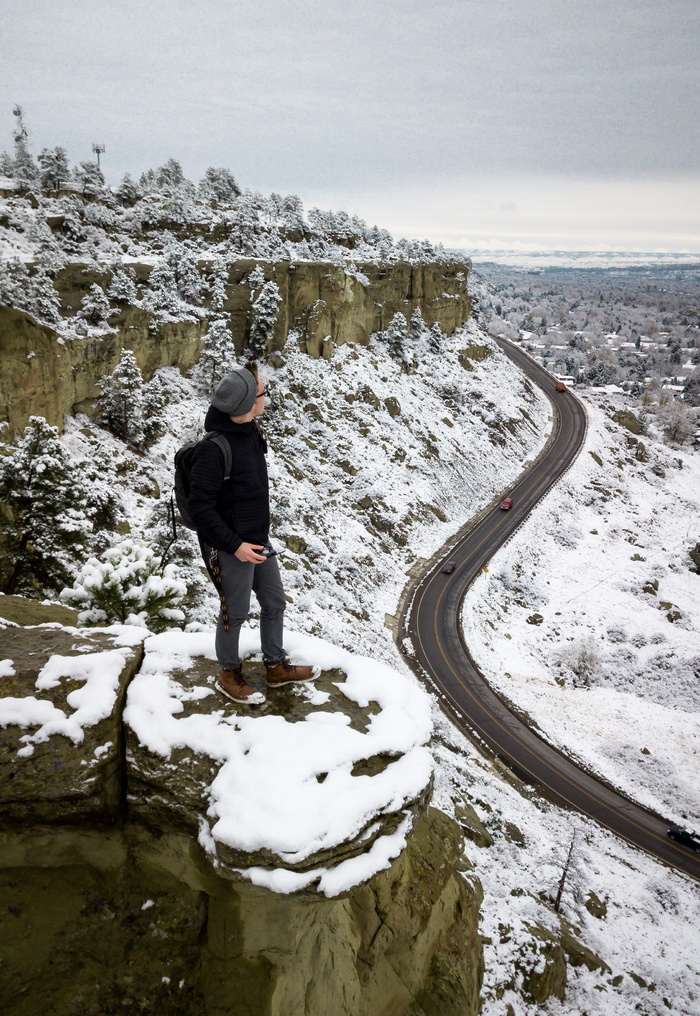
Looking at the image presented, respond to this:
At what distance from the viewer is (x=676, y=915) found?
1841cm

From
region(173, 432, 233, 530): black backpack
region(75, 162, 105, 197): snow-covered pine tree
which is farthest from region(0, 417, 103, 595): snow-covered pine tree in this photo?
region(75, 162, 105, 197): snow-covered pine tree

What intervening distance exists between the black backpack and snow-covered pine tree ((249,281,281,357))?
1519 inches

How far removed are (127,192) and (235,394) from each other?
178 feet

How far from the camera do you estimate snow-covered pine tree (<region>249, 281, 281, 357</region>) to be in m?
40.9

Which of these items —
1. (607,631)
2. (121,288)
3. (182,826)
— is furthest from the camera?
(607,631)

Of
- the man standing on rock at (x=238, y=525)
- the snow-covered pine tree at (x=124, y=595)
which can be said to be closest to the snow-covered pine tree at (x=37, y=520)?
the snow-covered pine tree at (x=124, y=595)

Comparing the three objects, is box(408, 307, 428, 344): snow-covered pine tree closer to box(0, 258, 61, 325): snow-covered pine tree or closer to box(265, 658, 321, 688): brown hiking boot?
box(0, 258, 61, 325): snow-covered pine tree

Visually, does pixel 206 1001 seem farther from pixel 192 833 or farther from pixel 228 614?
pixel 228 614

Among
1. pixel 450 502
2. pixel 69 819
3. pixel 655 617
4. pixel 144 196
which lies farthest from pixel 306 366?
pixel 69 819

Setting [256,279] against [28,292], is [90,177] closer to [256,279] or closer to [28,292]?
[256,279]

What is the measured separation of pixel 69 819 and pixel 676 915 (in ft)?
71.1

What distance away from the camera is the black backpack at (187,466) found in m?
5.25

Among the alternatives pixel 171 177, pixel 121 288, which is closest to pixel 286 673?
pixel 121 288

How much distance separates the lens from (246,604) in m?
5.83
